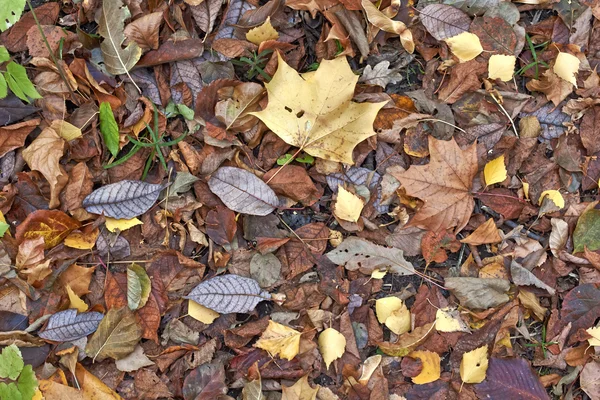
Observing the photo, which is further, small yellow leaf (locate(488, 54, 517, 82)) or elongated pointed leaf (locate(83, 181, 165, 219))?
small yellow leaf (locate(488, 54, 517, 82))

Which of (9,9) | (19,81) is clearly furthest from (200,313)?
(9,9)

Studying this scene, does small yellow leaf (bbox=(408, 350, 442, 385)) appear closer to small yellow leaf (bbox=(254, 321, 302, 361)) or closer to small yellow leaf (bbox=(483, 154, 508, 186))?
small yellow leaf (bbox=(254, 321, 302, 361))

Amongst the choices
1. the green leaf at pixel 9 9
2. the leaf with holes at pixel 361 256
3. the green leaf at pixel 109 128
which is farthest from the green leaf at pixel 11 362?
the leaf with holes at pixel 361 256

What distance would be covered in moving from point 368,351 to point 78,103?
1.63 meters

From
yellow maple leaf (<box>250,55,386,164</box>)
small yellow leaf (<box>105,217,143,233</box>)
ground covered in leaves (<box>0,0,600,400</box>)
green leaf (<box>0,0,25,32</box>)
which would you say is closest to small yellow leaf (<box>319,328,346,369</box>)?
ground covered in leaves (<box>0,0,600,400</box>)

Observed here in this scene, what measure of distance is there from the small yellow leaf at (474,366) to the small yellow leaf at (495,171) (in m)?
0.71

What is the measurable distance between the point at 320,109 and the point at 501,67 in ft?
2.75

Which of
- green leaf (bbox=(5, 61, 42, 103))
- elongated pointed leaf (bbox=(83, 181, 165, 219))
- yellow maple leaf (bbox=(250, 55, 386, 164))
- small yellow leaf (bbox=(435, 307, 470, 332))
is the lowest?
small yellow leaf (bbox=(435, 307, 470, 332))

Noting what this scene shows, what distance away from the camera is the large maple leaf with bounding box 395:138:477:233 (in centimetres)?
230

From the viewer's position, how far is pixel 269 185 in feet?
7.66

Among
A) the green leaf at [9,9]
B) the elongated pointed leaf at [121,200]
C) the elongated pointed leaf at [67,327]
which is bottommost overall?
the elongated pointed leaf at [67,327]

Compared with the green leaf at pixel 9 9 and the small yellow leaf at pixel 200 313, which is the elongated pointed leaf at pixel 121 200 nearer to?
the small yellow leaf at pixel 200 313

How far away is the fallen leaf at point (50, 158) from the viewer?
2.24 m

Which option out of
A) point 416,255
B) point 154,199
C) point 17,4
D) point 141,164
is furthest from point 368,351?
point 17,4
